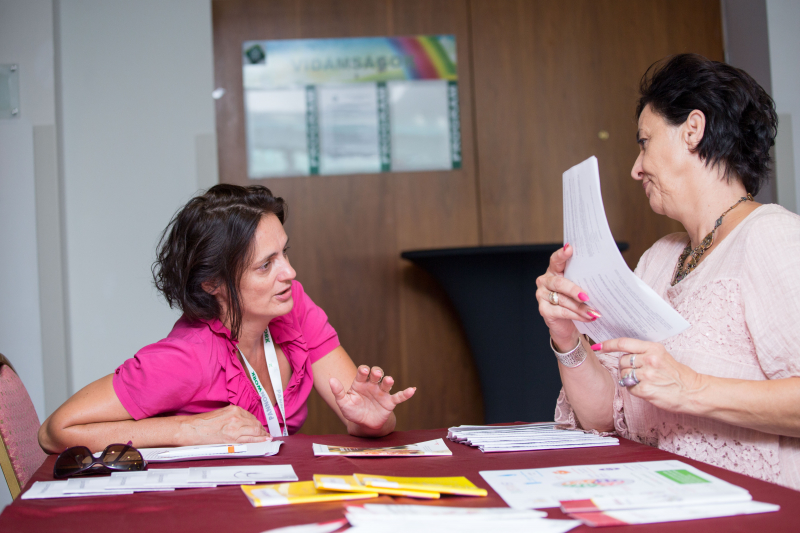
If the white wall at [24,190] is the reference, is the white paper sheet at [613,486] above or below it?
below

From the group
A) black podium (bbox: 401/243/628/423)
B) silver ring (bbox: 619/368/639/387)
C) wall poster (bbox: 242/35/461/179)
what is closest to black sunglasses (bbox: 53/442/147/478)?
silver ring (bbox: 619/368/639/387)

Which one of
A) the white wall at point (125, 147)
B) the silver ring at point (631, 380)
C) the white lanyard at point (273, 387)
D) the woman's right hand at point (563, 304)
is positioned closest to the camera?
the silver ring at point (631, 380)

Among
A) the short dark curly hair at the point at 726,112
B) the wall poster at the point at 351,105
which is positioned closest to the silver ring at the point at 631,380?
the short dark curly hair at the point at 726,112

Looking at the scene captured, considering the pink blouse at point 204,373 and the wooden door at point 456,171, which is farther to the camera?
the wooden door at point 456,171

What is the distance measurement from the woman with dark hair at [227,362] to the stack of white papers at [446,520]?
536 mm

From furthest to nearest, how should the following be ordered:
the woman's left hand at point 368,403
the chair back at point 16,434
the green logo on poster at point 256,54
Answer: the green logo on poster at point 256,54
the woman's left hand at point 368,403
the chair back at point 16,434

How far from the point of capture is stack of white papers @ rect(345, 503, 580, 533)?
2.42 ft

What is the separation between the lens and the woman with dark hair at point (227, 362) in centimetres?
135

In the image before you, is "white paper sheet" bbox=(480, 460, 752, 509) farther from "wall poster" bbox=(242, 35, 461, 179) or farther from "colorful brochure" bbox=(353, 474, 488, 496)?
"wall poster" bbox=(242, 35, 461, 179)

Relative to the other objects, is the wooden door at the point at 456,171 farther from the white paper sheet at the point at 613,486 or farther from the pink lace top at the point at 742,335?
the white paper sheet at the point at 613,486

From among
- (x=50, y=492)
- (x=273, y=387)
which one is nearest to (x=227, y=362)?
(x=273, y=387)

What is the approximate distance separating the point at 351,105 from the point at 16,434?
7.70 ft

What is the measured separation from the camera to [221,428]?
4.42 feet

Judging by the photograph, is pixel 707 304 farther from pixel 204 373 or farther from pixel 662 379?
pixel 204 373
